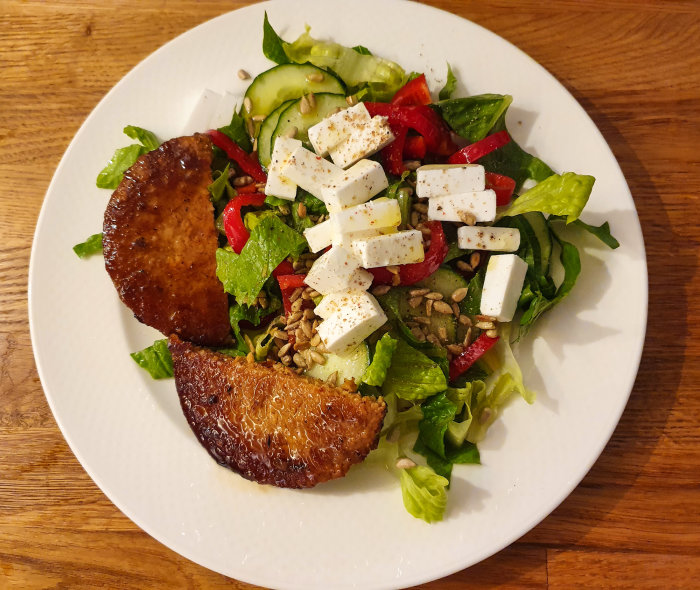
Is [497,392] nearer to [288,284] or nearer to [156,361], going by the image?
[288,284]

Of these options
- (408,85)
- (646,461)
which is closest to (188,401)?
(408,85)

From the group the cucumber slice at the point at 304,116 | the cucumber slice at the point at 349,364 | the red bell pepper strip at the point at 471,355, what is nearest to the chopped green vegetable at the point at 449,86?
the cucumber slice at the point at 304,116

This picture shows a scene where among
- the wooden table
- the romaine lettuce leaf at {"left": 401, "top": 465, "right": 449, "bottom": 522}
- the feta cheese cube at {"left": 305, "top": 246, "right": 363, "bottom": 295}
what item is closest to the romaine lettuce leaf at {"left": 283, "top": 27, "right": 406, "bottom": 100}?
the wooden table

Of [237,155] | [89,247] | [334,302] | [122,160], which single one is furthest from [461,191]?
[89,247]

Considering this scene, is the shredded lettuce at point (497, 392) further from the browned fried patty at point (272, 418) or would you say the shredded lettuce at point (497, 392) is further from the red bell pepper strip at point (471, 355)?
the browned fried patty at point (272, 418)

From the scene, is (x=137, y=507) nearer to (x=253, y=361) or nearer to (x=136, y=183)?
(x=253, y=361)

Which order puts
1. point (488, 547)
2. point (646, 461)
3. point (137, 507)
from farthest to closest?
point (646, 461) → point (137, 507) → point (488, 547)
